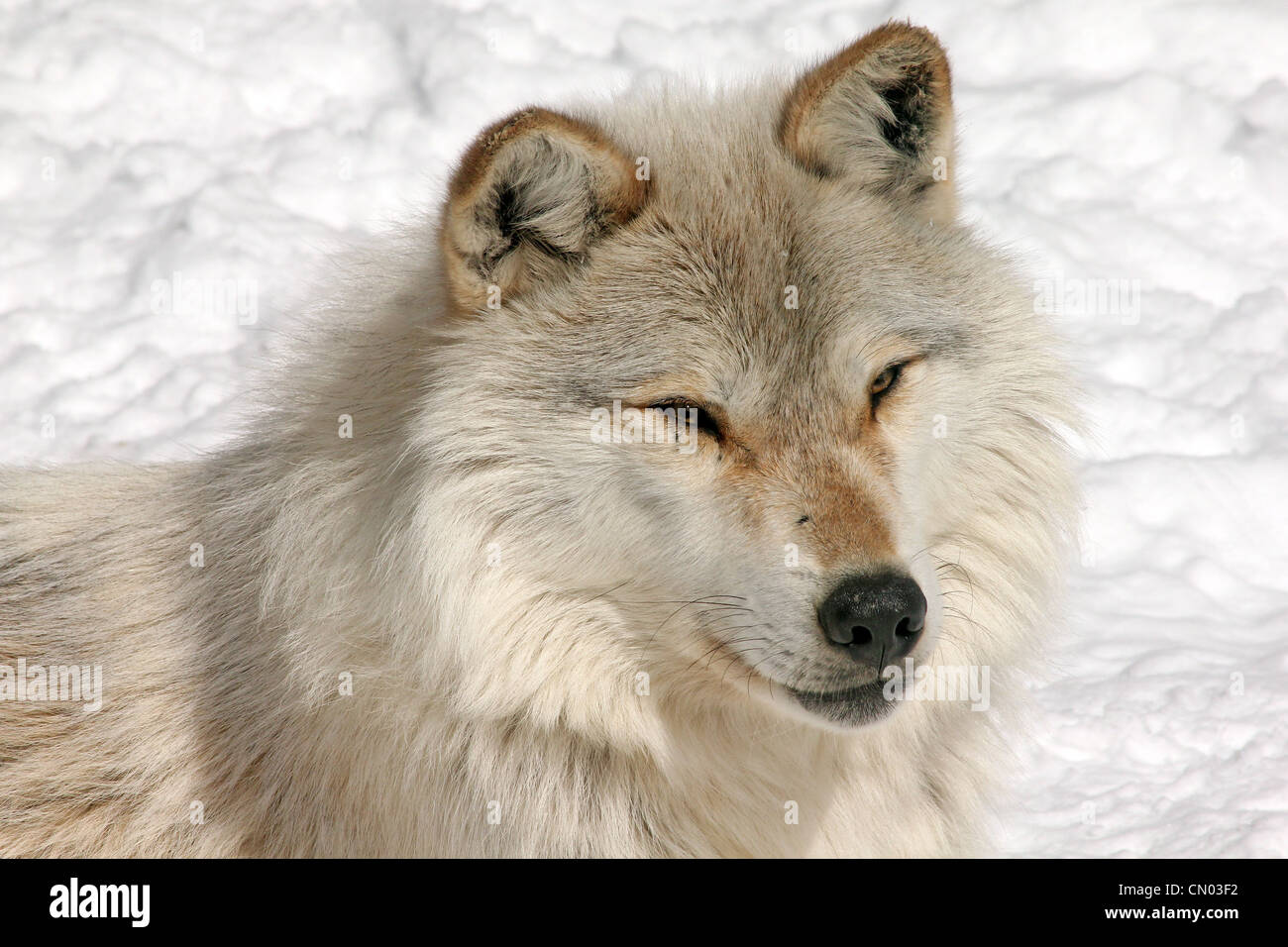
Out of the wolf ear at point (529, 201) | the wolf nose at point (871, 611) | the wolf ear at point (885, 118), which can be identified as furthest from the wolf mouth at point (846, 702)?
the wolf ear at point (885, 118)

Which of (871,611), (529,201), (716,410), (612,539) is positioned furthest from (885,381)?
(529,201)

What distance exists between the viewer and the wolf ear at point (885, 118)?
3.25 m

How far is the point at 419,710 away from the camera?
10.5ft

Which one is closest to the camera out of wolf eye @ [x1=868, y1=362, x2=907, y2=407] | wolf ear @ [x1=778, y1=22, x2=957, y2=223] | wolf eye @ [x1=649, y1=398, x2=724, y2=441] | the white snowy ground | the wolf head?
the wolf head

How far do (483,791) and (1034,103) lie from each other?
595cm

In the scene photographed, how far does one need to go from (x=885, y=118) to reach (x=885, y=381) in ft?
2.49

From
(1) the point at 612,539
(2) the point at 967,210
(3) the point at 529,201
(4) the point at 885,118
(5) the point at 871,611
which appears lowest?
(5) the point at 871,611

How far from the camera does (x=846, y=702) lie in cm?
294

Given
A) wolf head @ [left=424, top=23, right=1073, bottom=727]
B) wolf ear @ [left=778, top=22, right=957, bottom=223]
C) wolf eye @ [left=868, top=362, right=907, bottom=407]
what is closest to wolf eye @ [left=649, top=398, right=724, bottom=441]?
wolf head @ [left=424, top=23, right=1073, bottom=727]

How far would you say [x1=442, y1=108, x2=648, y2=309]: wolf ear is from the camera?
2945 mm

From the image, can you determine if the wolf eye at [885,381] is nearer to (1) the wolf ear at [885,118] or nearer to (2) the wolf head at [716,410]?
(2) the wolf head at [716,410]

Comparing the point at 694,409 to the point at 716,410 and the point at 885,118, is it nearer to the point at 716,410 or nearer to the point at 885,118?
the point at 716,410

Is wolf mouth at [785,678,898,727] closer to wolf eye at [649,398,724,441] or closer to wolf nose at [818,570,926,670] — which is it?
wolf nose at [818,570,926,670]
